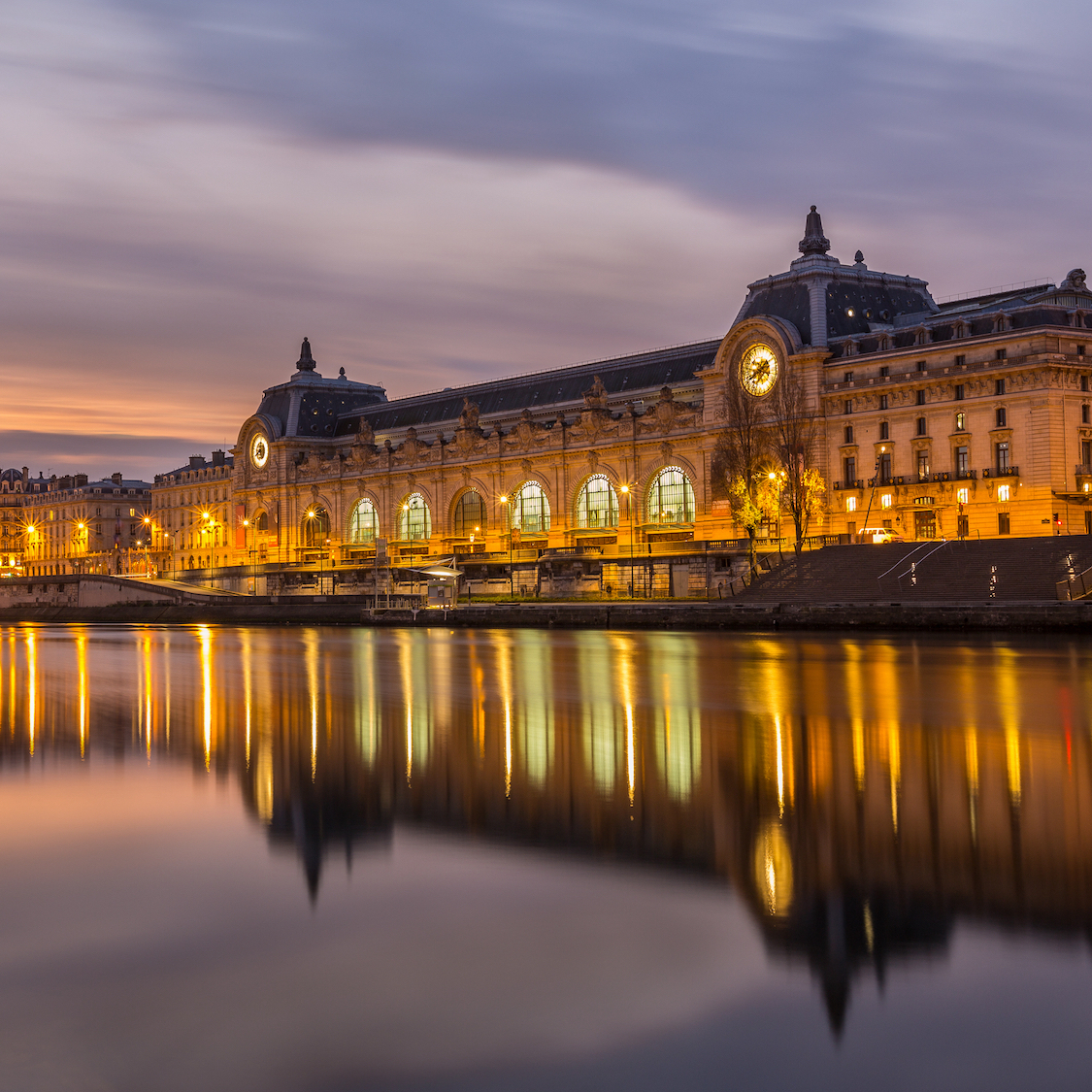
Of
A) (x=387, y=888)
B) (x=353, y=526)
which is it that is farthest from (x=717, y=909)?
(x=353, y=526)

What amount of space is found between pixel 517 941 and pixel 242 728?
47.4 feet

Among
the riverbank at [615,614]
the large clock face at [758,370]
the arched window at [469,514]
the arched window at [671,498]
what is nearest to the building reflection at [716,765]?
the riverbank at [615,614]

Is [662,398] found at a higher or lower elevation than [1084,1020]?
higher

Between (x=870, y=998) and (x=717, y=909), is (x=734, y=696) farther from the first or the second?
(x=870, y=998)

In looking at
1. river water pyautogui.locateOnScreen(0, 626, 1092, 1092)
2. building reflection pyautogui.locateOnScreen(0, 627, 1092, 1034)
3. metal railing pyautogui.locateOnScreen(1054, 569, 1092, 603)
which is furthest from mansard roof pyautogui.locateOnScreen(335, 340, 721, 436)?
river water pyautogui.locateOnScreen(0, 626, 1092, 1092)

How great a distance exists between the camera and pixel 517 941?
9.00 m

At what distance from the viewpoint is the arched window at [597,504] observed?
12219 cm

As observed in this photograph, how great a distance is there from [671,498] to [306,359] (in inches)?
2777

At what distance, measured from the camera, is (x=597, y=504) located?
124 meters

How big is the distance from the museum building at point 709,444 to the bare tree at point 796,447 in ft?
2.99

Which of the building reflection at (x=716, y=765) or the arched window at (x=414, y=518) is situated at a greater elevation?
the arched window at (x=414, y=518)

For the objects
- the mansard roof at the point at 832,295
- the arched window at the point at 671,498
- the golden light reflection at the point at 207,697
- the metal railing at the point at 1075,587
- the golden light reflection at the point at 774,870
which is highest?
the mansard roof at the point at 832,295

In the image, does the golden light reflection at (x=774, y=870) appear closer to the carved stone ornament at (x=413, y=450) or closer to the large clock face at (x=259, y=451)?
the carved stone ornament at (x=413, y=450)

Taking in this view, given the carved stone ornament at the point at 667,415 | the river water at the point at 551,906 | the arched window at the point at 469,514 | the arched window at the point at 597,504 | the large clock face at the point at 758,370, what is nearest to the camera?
the river water at the point at 551,906
